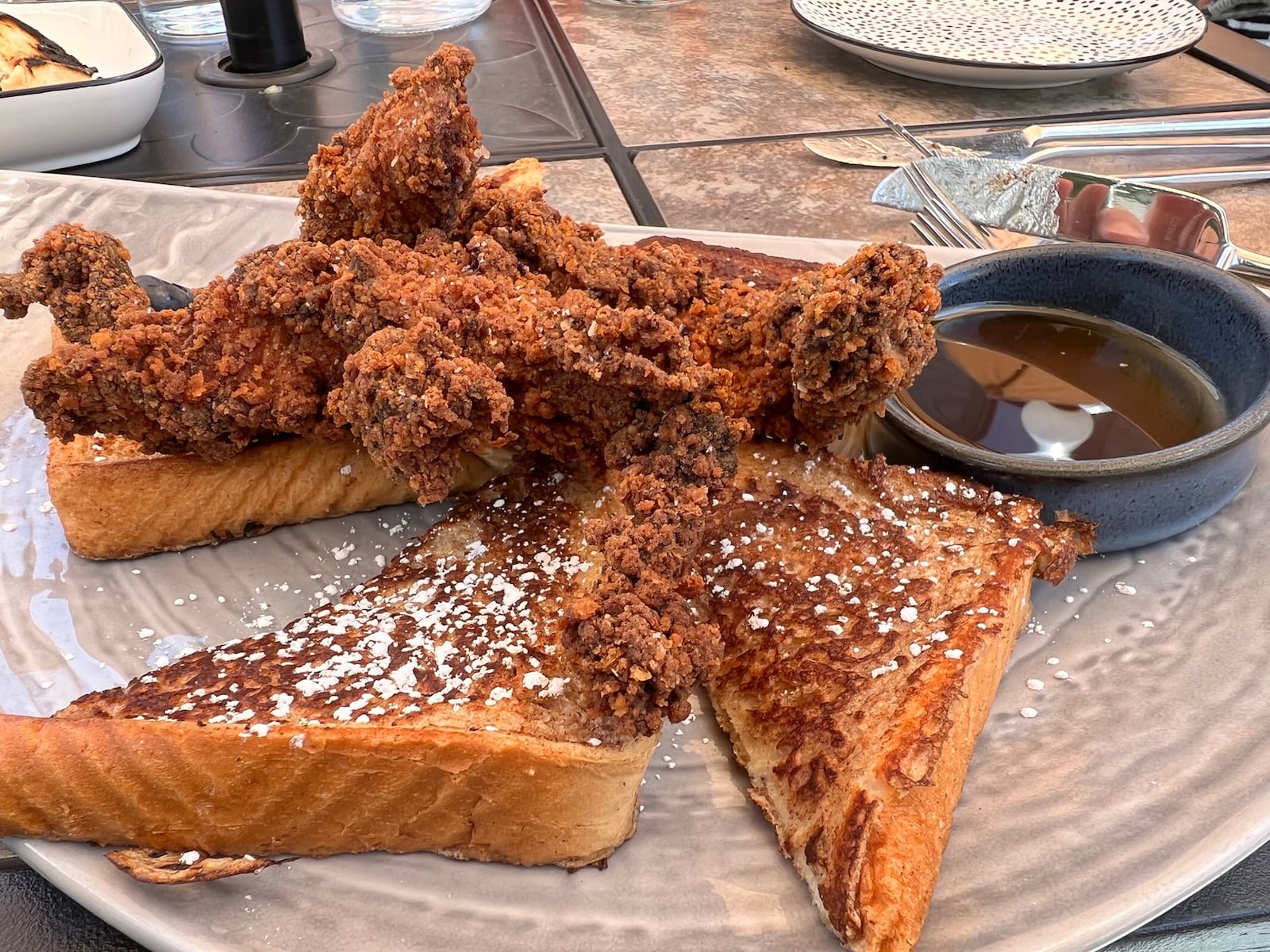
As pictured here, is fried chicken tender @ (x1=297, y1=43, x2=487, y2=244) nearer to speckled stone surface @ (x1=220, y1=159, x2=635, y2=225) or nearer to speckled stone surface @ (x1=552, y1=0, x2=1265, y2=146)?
speckled stone surface @ (x1=220, y1=159, x2=635, y2=225)

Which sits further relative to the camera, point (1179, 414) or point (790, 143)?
point (790, 143)

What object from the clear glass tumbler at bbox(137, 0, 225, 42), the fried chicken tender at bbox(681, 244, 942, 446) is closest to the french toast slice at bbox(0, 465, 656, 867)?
A: the fried chicken tender at bbox(681, 244, 942, 446)

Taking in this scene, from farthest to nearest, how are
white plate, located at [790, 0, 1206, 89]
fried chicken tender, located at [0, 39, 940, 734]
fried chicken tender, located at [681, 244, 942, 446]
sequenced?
white plate, located at [790, 0, 1206, 89], fried chicken tender, located at [681, 244, 942, 446], fried chicken tender, located at [0, 39, 940, 734]

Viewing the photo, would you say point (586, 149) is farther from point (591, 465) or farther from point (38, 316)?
point (591, 465)

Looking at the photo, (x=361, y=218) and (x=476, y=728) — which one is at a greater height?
(x=361, y=218)

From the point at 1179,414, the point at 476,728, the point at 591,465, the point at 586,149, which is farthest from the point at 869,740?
the point at 586,149

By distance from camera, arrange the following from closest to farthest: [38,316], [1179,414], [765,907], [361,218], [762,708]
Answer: [765,907], [762,708], [361,218], [1179,414], [38,316]
